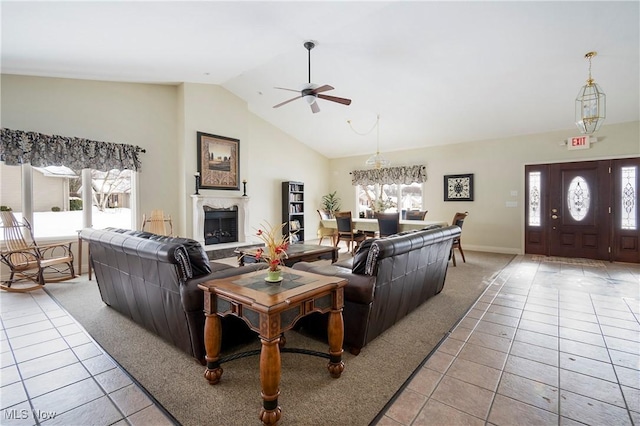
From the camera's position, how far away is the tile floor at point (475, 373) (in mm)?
1661

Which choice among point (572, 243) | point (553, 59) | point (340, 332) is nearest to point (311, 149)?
point (553, 59)

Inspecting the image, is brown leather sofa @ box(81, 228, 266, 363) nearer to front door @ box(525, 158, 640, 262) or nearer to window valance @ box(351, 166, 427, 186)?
window valance @ box(351, 166, 427, 186)

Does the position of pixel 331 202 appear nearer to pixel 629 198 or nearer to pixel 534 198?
pixel 534 198

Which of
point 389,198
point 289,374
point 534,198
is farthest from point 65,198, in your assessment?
point 534,198

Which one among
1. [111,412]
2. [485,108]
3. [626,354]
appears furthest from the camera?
[485,108]

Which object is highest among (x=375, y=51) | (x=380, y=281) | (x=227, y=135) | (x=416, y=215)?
(x=375, y=51)

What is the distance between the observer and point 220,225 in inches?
258

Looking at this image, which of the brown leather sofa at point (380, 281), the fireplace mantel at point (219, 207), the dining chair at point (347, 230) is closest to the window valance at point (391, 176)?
the dining chair at point (347, 230)

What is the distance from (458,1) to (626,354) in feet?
12.0

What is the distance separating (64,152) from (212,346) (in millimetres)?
4788

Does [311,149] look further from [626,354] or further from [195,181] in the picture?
[626,354]

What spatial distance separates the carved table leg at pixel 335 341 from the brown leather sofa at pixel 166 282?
775mm

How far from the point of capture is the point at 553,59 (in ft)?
13.5

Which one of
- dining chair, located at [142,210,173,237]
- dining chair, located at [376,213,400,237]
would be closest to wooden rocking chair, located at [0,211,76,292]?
dining chair, located at [142,210,173,237]
